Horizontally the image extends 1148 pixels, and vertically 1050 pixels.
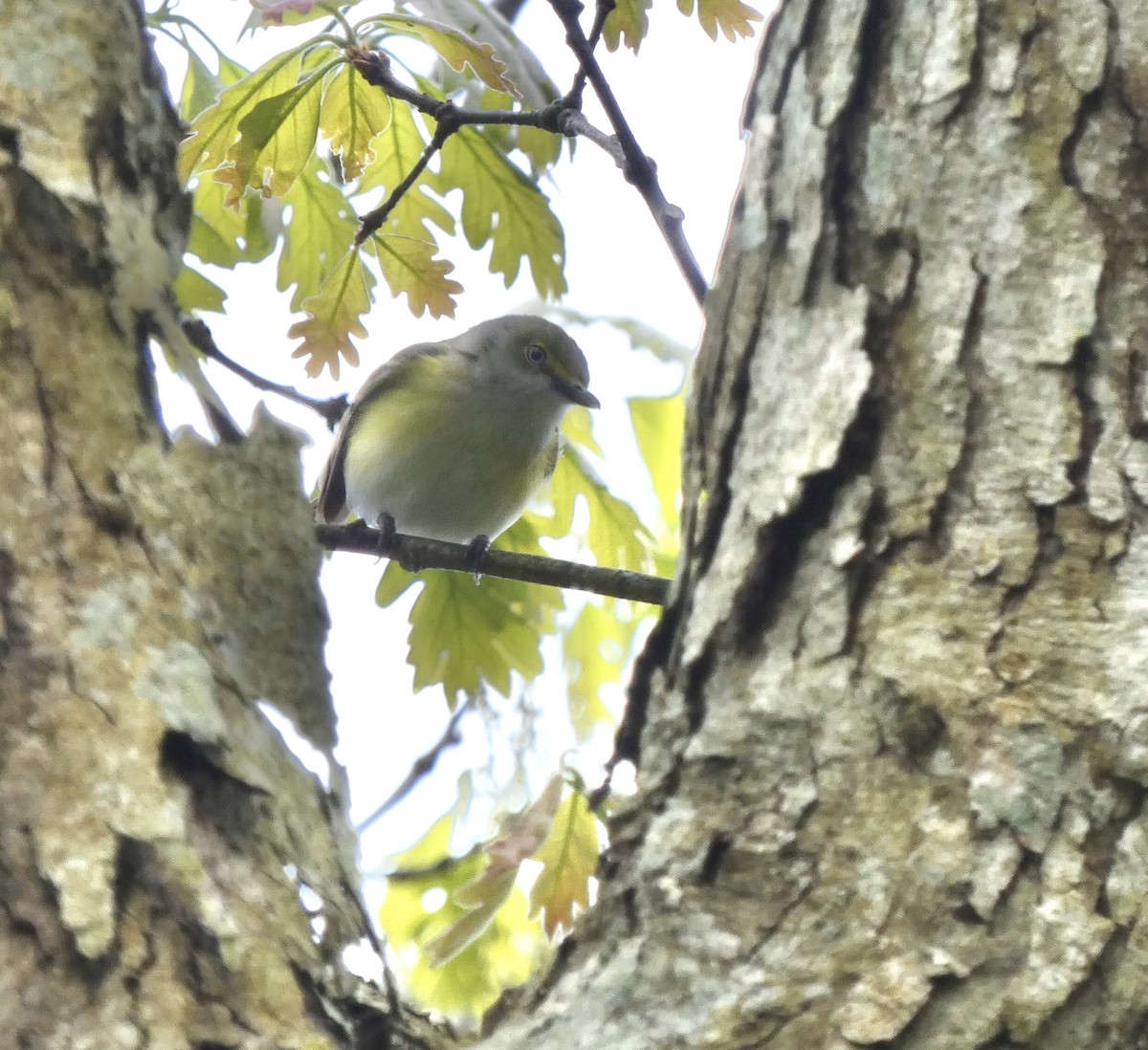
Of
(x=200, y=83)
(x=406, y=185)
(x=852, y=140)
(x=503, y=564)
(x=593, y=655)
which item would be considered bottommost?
(x=593, y=655)

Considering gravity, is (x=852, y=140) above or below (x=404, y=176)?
below

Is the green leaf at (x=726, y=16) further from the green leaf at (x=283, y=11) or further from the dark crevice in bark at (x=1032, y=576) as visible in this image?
the dark crevice in bark at (x=1032, y=576)

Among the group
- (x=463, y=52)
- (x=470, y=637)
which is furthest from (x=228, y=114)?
(x=470, y=637)

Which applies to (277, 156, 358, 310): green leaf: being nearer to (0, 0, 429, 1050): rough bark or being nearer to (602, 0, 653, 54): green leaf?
(602, 0, 653, 54): green leaf

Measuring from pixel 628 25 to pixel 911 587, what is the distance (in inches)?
62.6

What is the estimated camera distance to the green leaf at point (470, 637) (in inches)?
132

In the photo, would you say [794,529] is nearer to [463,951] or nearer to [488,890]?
[488,890]

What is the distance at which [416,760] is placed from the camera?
12.7 ft

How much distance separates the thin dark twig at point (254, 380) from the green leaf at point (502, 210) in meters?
0.56

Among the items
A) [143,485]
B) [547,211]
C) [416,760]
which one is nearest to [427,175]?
[547,211]

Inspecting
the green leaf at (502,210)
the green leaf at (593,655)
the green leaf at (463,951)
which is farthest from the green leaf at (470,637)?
the green leaf at (502,210)

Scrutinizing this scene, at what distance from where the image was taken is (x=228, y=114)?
9.44ft

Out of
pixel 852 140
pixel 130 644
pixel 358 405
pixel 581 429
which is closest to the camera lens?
pixel 130 644

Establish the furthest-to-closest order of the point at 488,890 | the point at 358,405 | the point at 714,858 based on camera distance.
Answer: the point at 358,405
the point at 488,890
the point at 714,858
